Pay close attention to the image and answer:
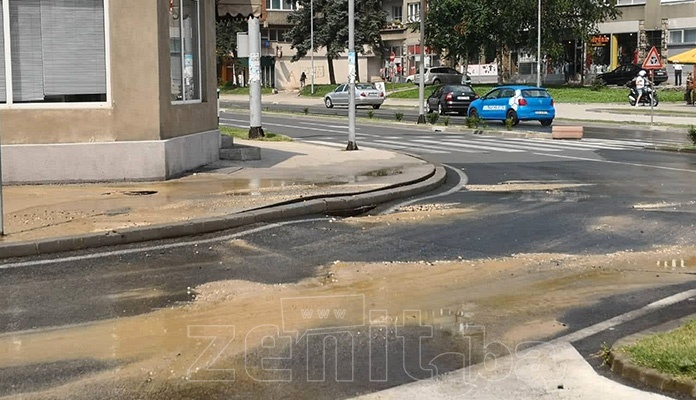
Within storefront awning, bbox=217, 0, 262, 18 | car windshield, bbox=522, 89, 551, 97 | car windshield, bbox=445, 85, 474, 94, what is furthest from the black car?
storefront awning, bbox=217, 0, 262, 18

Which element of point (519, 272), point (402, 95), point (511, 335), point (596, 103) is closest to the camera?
point (511, 335)

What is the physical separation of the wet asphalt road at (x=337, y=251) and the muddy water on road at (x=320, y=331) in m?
0.14

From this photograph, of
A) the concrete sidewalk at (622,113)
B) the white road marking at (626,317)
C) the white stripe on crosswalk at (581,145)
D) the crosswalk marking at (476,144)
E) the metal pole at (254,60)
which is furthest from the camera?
the concrete sidewalk at (622,113)

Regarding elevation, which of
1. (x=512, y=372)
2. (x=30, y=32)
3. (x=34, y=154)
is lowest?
(x=512, y=372)

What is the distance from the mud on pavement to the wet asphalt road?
0.14 m

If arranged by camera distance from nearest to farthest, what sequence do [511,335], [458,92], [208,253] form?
[511,335]
[208,253]
[458,92]

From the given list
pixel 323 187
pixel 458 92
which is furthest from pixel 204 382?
pixel 458 92

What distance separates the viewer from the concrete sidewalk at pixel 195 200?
421 inches

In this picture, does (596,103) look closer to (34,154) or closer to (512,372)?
(34,154)

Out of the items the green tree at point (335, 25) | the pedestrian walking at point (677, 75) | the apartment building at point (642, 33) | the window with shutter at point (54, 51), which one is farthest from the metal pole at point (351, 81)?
the green tree at point (335, 25)

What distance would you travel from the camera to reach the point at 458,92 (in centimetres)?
4494

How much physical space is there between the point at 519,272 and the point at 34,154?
8.75 meters

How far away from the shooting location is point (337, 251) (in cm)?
1034

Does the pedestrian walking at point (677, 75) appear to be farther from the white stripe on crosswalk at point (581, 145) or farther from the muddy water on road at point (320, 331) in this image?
the muddy water on road at point (320, 331)
